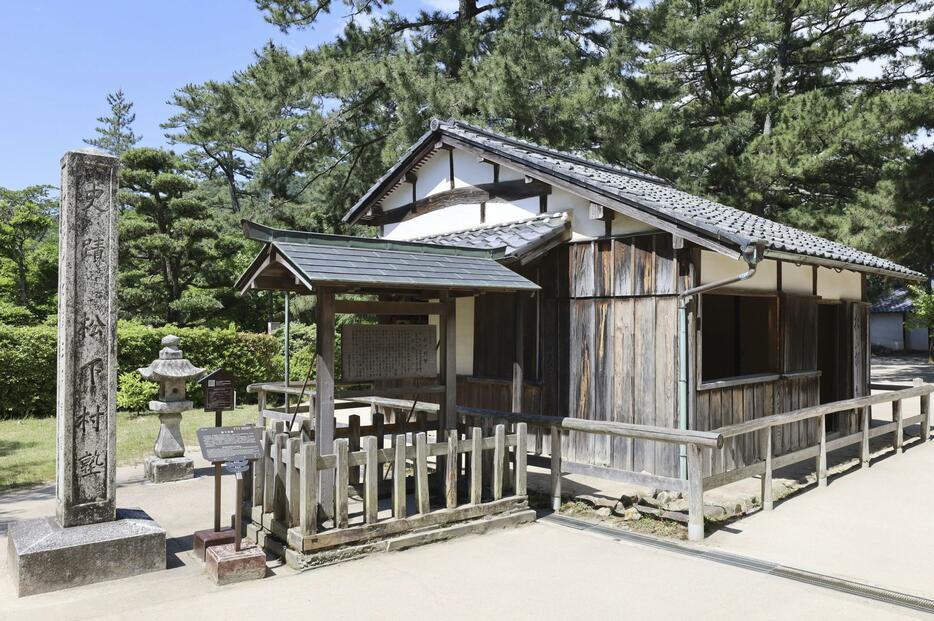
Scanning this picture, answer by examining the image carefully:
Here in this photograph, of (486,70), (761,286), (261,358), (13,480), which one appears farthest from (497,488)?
(486,70)

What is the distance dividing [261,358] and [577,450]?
10946mm

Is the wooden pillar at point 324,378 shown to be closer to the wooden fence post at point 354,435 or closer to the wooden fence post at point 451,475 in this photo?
the wooden fence post at point 451,475

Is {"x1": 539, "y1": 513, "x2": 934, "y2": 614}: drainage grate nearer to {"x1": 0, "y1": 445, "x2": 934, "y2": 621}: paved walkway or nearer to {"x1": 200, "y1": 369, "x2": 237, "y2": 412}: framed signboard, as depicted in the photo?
{"x1": 0, "y1": 445, "x2": 934, "y2": 621}: paved walkway

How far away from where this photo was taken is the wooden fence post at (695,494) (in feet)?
19.9

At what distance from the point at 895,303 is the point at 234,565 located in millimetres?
44122

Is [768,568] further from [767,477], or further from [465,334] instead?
[465,334]

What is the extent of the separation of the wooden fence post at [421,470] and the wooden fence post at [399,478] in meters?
0.15

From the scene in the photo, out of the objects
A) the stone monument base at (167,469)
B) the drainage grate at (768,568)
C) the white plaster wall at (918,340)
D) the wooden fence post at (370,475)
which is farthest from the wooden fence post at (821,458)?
the white plaster wall at (918,340)

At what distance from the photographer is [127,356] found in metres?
15.3

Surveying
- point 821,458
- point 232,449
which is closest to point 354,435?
point 232,449

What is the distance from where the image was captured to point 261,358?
17.4m

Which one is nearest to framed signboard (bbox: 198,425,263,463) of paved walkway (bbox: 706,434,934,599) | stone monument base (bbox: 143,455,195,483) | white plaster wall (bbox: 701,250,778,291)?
stone monument base (bbox: 143,455,195,483)

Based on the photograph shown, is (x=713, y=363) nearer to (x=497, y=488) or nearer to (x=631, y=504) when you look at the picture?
(x=631, y=504)

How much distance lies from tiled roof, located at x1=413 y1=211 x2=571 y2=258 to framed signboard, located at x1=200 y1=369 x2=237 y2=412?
3681mm
